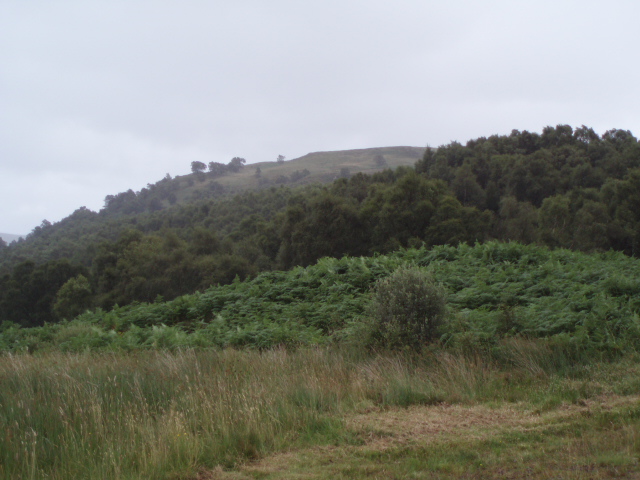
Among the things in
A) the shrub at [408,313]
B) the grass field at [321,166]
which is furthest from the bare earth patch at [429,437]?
the grass field at [321,166]

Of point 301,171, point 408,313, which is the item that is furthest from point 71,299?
point 301,171

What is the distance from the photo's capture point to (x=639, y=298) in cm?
884

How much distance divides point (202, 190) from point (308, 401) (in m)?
131

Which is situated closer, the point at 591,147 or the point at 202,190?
the point at 591,147

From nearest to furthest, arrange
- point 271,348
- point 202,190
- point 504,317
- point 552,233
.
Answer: point 504,317
point 271,348
point 552,233
point 202,190

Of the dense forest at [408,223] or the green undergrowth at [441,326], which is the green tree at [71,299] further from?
the green undergrowth at [441,326]

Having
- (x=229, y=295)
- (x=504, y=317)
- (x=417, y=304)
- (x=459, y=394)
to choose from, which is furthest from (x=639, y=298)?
(x=229, y=295)

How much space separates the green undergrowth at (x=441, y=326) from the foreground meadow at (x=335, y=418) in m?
0.90

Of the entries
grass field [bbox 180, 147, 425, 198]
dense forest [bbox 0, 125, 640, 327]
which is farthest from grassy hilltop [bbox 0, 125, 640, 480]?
grass field [bbox 180, 147, 425, 198]

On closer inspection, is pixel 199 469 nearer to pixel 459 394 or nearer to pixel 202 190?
pixel 459 394

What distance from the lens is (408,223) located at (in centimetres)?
3300

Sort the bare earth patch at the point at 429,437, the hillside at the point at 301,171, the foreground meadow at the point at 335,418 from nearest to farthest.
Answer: the bare earth patch at the point at 429,437 < the foreground meadow at the point at 335,418 < the hillside at the point at 301,171

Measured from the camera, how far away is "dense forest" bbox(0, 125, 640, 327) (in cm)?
3186

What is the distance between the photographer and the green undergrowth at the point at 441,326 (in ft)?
26.8
